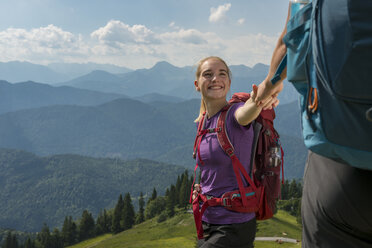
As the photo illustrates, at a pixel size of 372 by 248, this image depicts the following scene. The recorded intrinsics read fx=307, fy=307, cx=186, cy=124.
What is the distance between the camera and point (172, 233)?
269ft

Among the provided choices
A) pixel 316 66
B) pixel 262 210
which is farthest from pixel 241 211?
pixel 316 66

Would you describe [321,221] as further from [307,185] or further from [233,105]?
[233,105]

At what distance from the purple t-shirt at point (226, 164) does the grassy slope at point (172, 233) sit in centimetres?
5733

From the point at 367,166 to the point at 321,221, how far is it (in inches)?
24.5

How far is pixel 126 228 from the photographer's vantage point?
3878 inches

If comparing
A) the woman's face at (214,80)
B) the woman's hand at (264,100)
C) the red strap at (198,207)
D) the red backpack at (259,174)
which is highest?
the woman's face at (214,80)

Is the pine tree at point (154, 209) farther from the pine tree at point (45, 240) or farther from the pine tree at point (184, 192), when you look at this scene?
the pine tree at point (45, 240)

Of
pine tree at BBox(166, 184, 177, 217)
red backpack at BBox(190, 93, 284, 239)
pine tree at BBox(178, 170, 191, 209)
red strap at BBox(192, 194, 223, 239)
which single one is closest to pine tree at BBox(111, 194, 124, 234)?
pine tree at BBox(166, 184, 177, 217)

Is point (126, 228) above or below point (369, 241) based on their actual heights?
below

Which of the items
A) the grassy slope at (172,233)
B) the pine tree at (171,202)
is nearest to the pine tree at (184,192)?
the pine tree at (171,202)

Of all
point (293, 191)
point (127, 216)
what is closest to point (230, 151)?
point (293, 191)

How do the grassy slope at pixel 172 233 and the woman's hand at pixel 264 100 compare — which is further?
the grassy slope at pixel 172 233

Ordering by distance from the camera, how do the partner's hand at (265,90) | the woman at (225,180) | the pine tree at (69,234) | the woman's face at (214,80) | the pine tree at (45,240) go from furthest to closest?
the pine tree at (69,234) → the pine tree at (45,240) → the woman's face at (214,80) → the woman at (225,180) → the partner's hand at (265,90)

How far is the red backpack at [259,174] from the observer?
12.7 ft
